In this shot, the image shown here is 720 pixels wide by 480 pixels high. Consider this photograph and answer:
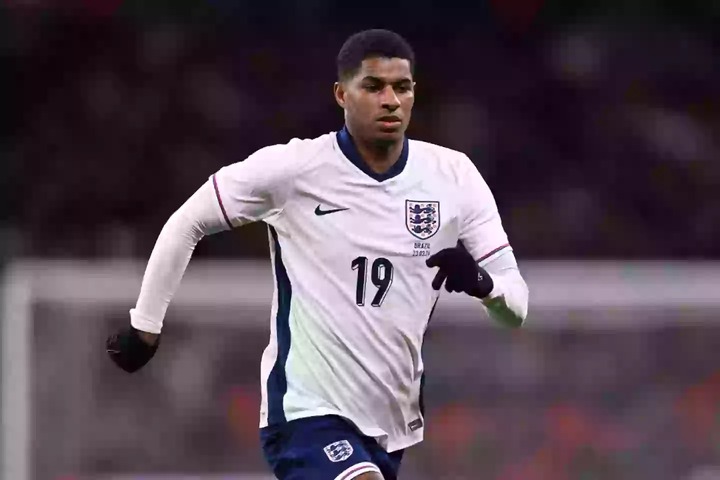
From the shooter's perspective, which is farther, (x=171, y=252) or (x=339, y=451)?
(x=171, y=252)

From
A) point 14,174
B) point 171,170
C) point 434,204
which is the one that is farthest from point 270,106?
point 434,204

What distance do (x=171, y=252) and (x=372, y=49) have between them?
799 mm

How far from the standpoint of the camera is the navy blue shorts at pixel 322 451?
355 cm

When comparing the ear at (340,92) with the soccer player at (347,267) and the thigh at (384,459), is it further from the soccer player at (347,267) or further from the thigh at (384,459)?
the thigh at (384,459)

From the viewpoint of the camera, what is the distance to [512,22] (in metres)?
8.64

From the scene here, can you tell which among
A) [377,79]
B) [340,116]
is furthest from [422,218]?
[340,116]

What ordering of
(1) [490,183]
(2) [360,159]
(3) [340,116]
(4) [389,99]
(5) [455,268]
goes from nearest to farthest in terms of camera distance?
1. (5) [455,268]
2. (4) [389,99]
3. (2) [360,159]
4. (1) [490,183]
5. (3) [340,116]

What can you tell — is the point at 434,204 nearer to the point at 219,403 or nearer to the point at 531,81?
the point at 219,403

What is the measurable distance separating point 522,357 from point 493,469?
54 cm

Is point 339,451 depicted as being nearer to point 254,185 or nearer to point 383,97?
point 254,185

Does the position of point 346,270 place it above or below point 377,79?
below

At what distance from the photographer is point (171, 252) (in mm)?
3744

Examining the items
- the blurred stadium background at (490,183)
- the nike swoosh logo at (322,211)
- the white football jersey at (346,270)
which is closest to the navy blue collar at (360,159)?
the white football jersey at (346,270)

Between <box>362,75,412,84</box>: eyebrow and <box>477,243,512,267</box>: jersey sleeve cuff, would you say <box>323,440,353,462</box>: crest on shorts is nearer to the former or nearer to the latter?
<box>477,243,512,267</box>: jersey sleeve cuff
